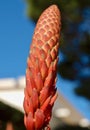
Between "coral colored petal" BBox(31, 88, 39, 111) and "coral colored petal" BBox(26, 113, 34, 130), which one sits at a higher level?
"coral colored petal" BBox(31, 88, 39, 111)

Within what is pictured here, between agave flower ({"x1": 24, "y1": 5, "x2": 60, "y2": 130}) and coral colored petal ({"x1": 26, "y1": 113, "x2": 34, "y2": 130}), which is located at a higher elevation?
agave flower ({"x1": 24, "y1": 5, "x2": 60, "y2": 130})

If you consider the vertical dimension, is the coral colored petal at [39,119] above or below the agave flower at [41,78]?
below

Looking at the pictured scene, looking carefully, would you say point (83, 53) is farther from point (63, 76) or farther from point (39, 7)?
point (39, 7)

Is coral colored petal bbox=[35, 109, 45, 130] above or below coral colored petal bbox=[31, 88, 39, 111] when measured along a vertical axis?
below

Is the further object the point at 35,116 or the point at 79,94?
the point at 79,94

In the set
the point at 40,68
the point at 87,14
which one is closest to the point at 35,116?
the point at 40,68

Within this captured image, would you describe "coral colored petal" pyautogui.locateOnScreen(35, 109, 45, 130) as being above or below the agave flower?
below

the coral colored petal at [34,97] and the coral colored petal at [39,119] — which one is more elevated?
the coral colored petal at [34,97]

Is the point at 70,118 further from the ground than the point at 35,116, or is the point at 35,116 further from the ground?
the point at 35,116
